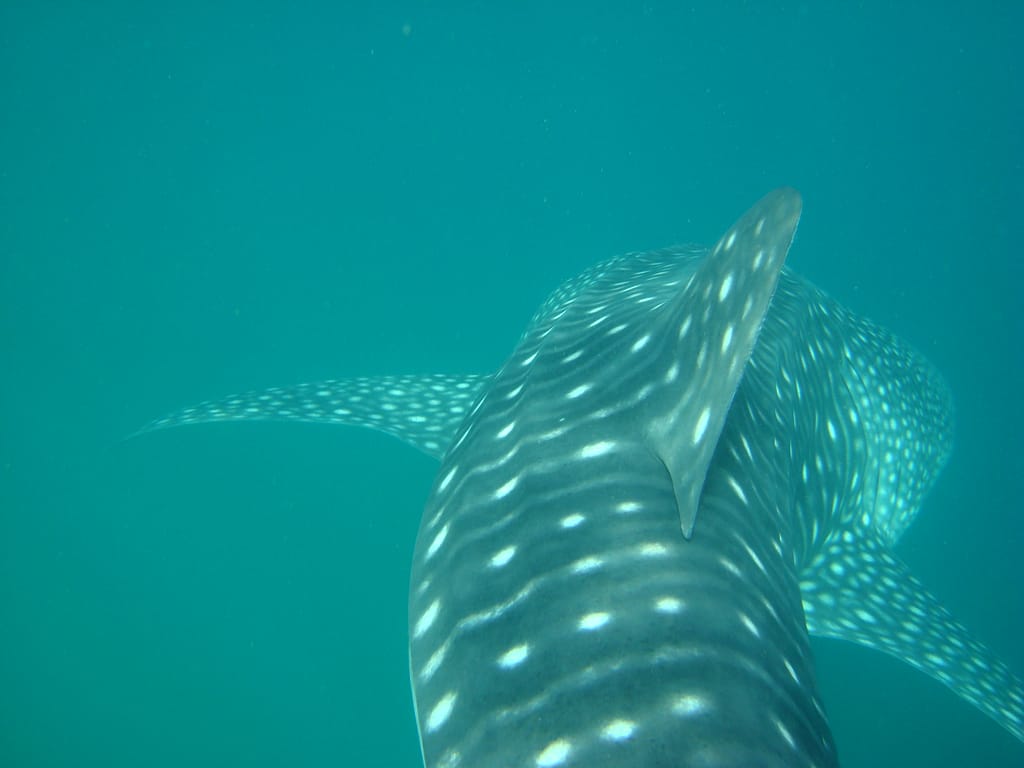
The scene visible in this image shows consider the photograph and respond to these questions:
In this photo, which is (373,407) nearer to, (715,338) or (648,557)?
(715,338)

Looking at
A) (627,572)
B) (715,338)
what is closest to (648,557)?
(627,572)

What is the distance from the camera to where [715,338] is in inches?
87.4

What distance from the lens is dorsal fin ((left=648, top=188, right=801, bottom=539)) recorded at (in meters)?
2.04

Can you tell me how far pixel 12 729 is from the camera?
7480mm

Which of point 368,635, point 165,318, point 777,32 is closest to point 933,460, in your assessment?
point 368,635

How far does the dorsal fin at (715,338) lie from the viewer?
204cm

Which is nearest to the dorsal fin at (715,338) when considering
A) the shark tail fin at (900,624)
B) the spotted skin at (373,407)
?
the shark tail fin at (900,624)

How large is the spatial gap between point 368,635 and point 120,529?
411cm

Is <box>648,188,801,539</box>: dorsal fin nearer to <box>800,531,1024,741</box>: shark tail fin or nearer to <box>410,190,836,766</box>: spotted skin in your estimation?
<box>410,190,836,766</box>: spotted skin

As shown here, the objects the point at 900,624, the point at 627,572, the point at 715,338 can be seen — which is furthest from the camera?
the point at 900,624

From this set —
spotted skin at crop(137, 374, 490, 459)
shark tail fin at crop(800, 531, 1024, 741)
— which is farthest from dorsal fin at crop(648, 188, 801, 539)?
spotted skin at crop(137, 374, 490, 459)

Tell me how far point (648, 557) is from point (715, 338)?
29.4 inches

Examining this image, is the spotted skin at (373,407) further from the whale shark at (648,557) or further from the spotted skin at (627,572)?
the spotted skin at (627,572)

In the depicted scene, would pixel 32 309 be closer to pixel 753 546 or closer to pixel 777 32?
pixel 753 546
